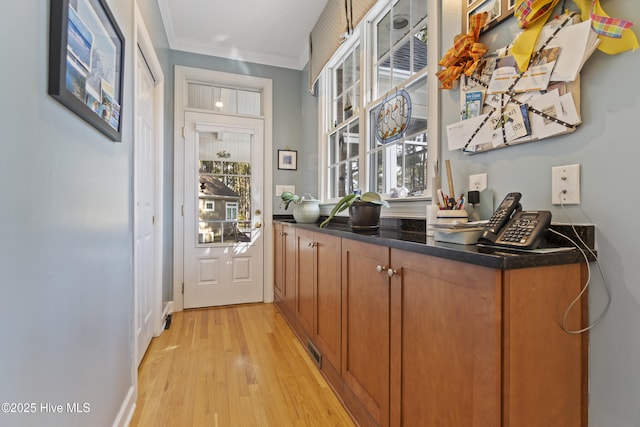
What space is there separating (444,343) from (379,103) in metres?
1.64

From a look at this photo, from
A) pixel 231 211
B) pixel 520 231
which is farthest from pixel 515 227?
pixel 231 211

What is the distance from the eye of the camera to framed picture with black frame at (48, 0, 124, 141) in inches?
32.2

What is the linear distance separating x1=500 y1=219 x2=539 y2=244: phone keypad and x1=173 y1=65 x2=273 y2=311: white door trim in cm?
272

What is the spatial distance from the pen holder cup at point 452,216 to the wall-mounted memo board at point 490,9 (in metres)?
0.71

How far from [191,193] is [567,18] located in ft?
10.1

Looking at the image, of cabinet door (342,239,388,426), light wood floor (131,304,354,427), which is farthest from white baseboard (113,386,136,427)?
cabinet door (342,239,388,426)

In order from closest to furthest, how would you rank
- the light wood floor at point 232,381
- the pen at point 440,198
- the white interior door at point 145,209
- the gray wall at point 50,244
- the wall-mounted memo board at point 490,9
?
the gray wall at point 50,244 → the wall-mounted memo board at point 490,9 → the pen at point 440,198 → the light wood floor at point 232,381 → the white interior door at point 145,209

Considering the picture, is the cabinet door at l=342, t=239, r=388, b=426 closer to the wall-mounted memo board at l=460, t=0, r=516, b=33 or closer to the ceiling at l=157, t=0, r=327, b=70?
the wall-mounted memo board at l=460, t=0, r=516, b=33

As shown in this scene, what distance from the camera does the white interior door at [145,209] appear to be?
2.01 meters

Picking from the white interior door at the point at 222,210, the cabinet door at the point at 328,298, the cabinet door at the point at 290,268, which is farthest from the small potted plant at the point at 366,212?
the white interior door at the point at 222,210

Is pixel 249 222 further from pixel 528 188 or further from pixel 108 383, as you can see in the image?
pixel 528 188

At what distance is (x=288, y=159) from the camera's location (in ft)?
11.4

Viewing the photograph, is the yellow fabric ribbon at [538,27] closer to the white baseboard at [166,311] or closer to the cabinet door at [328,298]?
the cabinet door at [328,298]

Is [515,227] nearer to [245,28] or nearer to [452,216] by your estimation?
[452,216]
